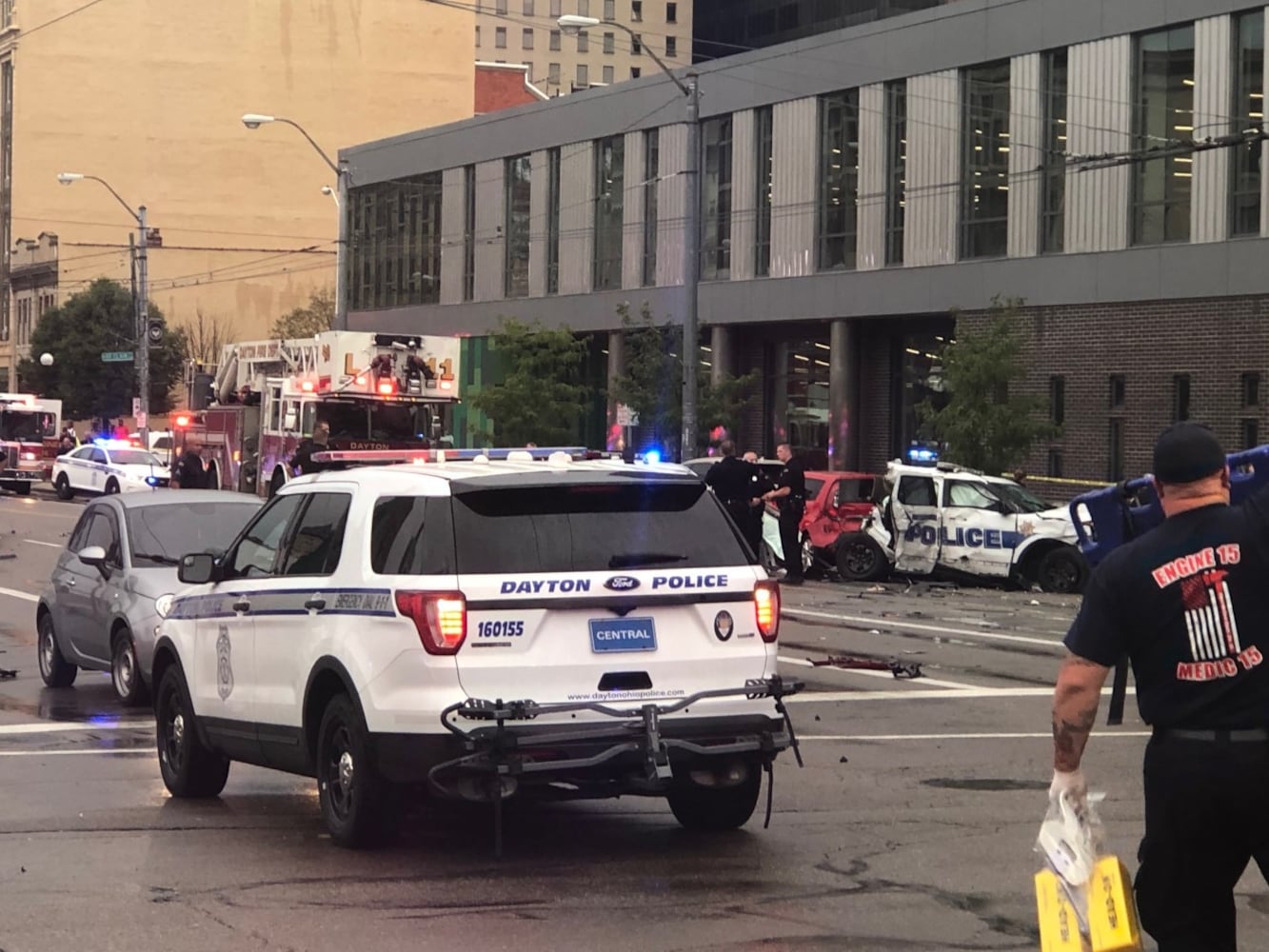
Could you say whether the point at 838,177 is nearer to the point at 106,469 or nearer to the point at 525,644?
the point at 106,469

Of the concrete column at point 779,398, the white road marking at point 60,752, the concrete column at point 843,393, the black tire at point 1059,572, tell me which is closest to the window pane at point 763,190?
the concrete column at point 779,398

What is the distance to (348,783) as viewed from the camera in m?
8.36

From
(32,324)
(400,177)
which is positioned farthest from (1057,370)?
(32,324)

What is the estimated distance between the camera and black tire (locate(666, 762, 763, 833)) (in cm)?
888

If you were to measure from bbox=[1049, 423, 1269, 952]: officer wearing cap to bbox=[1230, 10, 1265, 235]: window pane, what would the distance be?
31063 millimetres

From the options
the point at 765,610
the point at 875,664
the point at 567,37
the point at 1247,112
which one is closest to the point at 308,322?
the point at 1247,112

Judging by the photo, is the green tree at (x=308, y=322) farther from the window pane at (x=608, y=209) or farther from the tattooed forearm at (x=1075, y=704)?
the tattooed forearm at (x=1075, y=704)

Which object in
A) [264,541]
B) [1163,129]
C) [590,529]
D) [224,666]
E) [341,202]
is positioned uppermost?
[1163,129]

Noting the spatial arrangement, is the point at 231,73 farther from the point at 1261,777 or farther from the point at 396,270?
the point at 1261,777

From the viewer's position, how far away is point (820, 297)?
143 ft

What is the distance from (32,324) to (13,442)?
37.3m

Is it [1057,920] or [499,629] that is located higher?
[499,629]

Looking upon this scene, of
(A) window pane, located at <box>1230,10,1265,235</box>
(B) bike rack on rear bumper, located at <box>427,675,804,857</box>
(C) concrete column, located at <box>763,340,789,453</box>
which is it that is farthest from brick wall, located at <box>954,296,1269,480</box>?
(B) bike rack on rear bumper, located at <box>427,675,804,857</box>

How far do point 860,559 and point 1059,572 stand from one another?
111 inches
